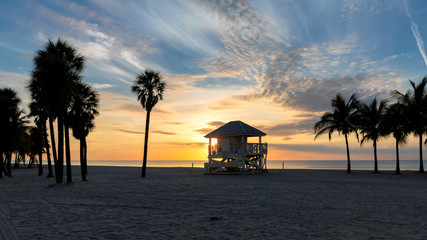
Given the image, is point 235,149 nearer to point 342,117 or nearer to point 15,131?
point 342,117

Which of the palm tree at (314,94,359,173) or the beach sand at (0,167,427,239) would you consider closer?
the beach sand at (0,167,427,239)

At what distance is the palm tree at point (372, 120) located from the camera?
1489 inches

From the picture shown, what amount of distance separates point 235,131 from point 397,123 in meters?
18.1

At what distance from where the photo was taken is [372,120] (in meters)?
38.1

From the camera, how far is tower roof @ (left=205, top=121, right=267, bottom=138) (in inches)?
1419

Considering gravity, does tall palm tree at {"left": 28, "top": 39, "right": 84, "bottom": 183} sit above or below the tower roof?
above

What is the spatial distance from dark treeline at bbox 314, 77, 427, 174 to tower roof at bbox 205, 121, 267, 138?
8.80 m

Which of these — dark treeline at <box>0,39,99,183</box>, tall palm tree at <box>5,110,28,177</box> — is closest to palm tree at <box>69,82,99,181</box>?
dark treeline at <box>0,39,99,183</box>

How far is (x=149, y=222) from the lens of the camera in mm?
9047

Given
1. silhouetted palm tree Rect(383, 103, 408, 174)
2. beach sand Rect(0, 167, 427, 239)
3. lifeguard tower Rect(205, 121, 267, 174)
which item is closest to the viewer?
beach sand Rect(0, 167, 427, 239)

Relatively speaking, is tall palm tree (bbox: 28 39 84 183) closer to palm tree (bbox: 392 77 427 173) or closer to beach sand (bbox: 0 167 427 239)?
beach sand (bbox: 0 167 427 239)

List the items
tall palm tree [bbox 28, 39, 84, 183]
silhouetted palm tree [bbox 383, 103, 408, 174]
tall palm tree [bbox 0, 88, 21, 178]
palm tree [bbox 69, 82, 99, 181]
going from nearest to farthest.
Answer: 1. tall palm tree [bbox 28, 39, 84, 183]
2. palm tree [bbox 69, 82, 99, 181]
3. tall palm tree [bbox 0, 88, 21, 178]
4. silhouetted palm tree [bbox 383, 103, 408, 174]

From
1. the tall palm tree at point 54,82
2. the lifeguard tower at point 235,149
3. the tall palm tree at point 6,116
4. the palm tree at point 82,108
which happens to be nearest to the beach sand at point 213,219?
the tall palm tree at point 54,82

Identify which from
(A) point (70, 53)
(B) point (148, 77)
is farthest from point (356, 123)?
(A) point (70, 53)
